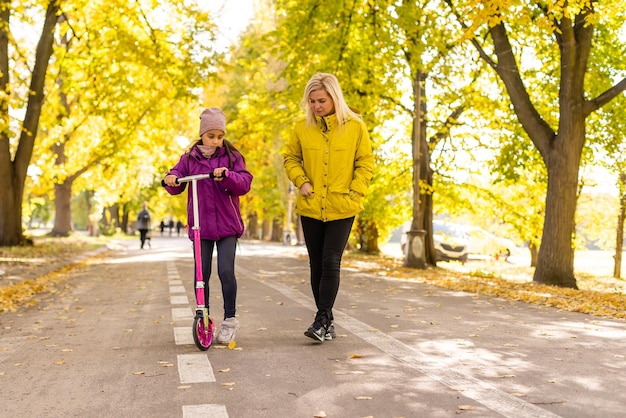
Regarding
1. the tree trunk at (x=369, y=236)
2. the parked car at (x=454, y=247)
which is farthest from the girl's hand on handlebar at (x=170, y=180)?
the parked car at (x=454, y=247)

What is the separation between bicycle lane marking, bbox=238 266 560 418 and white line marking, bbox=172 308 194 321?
1.54 metres

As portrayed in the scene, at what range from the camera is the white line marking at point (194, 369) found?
17.2ft

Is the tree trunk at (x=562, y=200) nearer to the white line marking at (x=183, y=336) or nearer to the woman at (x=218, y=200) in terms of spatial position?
the white line marking at (x=183, y=336)

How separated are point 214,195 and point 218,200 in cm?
5

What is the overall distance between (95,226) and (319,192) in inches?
1944

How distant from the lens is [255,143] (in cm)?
4859

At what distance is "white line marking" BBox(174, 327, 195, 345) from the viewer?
268 inches

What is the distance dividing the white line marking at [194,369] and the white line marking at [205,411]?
0.66m

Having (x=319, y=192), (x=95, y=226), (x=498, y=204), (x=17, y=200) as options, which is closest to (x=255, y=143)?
(x=95, y=226)

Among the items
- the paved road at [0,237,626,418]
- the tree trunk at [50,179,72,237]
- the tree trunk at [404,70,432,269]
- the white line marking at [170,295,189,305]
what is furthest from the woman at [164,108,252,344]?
the tree trunk at [50,179,72,237]

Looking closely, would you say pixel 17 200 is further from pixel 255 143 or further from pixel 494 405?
pixel 255 143

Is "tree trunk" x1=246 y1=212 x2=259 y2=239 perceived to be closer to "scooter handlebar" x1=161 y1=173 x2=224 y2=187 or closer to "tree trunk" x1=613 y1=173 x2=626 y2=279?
"tree trunk" x1=613 y1=173 x2=626 y2=279

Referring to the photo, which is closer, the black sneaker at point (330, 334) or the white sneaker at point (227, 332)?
the white sneaker at point (227, 332)

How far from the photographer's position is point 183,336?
280 inches
